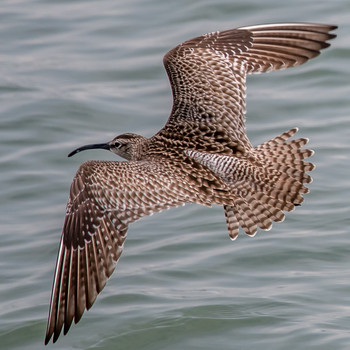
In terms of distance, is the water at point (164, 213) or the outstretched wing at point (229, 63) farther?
the water at point (164, 213)

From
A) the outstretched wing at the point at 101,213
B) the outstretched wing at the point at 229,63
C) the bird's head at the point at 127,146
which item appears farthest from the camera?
the bird's head at the point at 127,146

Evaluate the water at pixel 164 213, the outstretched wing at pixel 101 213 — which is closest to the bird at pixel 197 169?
the outstretched wing at pixel 101 213

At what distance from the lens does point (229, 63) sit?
29.3ft

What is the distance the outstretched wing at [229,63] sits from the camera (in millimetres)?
8633

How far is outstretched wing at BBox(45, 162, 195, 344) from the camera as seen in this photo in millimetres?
7680

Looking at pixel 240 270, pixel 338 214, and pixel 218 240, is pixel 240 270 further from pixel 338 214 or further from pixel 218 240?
pixel 338 214

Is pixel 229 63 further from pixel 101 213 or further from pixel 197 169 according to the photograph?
pixel 101 213

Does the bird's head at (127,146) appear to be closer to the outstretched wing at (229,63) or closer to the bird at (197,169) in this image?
the bird at (197,169)

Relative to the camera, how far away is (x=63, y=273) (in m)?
7.68

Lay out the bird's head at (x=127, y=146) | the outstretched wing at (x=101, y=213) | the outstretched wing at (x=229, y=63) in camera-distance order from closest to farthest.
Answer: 1. the outstretched wing at (x=101, y=213)
2. the outstretched wing at (x=229, y=63)
3. the bird's head at (x=127, y=146)

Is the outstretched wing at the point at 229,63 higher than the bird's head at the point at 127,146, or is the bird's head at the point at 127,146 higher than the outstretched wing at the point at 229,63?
the outstretched wing at the point at 229,63

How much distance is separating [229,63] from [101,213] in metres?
1.85

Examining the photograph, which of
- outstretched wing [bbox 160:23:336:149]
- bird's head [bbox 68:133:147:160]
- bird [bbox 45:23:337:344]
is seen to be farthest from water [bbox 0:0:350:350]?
outstretched wing [bbox 160:23:336:149]

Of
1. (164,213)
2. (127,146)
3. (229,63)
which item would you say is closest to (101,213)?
(127,146)
